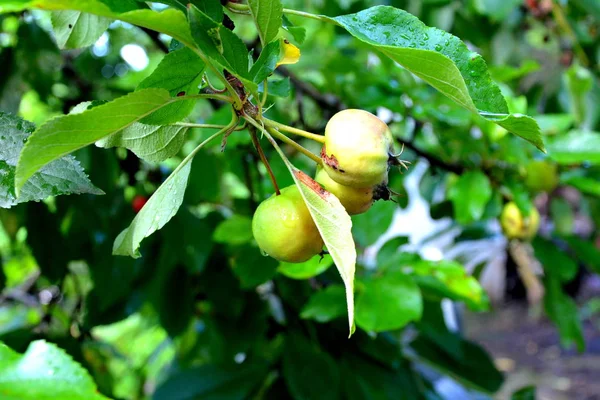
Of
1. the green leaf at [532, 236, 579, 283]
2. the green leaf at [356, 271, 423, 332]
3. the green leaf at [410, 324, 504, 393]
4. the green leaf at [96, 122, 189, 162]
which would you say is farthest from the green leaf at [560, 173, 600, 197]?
the green leaf at [96, 122, 189, 162]

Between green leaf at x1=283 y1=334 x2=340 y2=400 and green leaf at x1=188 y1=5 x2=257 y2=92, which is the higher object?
green leaf at x1=188 y1=5 x2=257 y2=92

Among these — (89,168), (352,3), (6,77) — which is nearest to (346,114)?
(89,168)

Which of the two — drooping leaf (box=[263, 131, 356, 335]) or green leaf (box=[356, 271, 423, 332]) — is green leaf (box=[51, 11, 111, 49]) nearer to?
drooping leaf (box=[263, 131, 356, 335])

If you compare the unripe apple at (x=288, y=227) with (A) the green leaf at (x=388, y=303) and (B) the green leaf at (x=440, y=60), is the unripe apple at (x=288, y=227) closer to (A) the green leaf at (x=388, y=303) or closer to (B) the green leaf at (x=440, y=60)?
(B) the green leaf at (x=440, y=60)

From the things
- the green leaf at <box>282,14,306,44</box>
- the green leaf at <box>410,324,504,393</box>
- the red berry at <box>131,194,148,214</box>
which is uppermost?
the green leaf at <box>282,14,306,44</box>

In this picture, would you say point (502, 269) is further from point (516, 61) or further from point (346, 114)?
point (346, 114)

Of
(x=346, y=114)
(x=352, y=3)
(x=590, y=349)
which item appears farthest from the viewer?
(x=590, y=349)

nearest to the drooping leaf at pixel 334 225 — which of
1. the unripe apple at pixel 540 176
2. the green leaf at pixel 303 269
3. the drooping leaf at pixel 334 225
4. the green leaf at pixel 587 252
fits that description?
the drooping leaf at pixel 334 225
